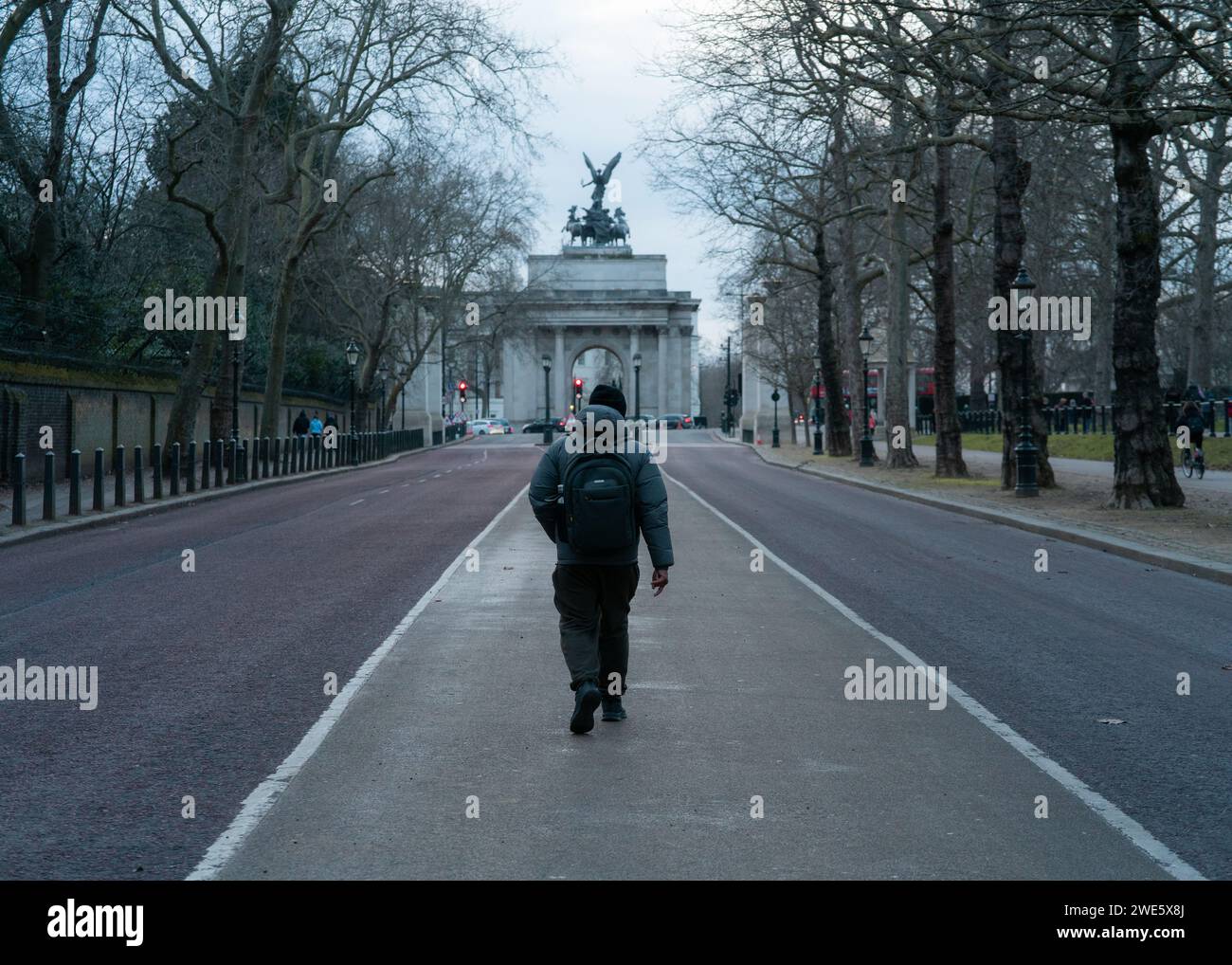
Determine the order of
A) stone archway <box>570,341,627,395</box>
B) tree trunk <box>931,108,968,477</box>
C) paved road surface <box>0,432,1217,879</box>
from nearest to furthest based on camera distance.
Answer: paved road surface <box>0,432,1217,879</box> → tree trunk <box>931,108,968,477</box> → stone archway <box>570,341,627,395</box>

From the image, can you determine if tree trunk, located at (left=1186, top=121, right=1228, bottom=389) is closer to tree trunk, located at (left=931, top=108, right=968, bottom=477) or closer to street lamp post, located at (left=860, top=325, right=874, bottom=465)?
street lamp post, located at (left=860, top=325, right=874, bottom=465)

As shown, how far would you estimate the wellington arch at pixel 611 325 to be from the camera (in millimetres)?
124875

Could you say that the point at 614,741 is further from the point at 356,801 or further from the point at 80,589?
the point at 80,589

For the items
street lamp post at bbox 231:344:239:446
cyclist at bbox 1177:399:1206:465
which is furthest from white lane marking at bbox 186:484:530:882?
street lamp post at bbox 231:344:239:446

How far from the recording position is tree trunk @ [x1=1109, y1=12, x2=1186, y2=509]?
73.0 feet

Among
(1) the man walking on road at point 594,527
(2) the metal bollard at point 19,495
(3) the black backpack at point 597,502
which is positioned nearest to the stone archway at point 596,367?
(2) the metal bollard at point 19,495

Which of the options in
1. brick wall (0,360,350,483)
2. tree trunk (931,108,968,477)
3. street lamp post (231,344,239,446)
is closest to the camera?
brick wall (0,360,350,483)

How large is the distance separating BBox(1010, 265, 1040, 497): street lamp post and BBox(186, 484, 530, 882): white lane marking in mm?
17701

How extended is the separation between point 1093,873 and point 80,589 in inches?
449

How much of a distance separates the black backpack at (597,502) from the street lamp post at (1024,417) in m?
20.1

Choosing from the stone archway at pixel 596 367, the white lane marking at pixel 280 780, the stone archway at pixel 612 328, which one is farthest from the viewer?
the stone archway at pixel 596 367

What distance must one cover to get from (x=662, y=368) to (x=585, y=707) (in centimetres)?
12078

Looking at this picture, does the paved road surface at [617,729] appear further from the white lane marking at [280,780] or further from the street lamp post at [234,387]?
the street lamp post at [234,387]

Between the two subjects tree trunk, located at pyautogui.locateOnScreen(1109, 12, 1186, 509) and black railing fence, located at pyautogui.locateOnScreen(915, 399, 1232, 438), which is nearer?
tree trunk, located at pyautogui.locateOnScreen(1109, 12, 1186, 509)
